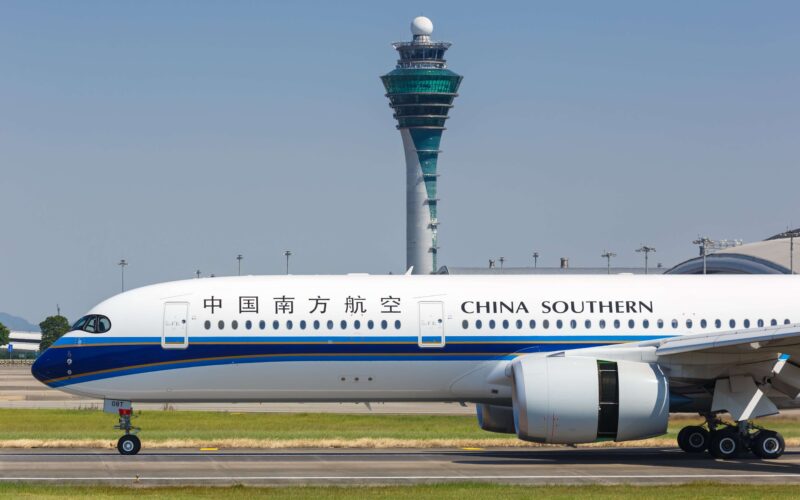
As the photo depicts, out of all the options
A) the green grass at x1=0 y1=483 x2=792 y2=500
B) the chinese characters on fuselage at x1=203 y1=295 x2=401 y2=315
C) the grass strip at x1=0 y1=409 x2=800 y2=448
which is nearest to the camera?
the green grass at x1=0 y1=483 x2=792 y2=500

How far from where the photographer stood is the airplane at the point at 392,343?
3350cm

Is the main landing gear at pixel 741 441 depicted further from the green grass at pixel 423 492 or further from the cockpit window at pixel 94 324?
the cockpit window at pixel 94 324

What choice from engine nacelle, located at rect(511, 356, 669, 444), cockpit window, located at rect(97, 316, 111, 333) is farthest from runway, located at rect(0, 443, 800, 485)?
cockpit window, located at rect(97, 316, 111, 333)

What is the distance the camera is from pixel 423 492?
86.9 ft

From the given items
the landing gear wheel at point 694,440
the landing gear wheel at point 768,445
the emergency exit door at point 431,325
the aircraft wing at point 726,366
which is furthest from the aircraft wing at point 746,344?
the emergency exit door at point 431,325

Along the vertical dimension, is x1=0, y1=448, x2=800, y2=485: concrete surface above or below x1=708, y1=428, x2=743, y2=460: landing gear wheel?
below

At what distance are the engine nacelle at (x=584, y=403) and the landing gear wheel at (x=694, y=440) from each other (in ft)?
12.1

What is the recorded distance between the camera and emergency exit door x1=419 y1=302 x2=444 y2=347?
111 ft

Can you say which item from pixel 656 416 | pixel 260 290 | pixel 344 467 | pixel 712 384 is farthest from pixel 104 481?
pixel 712 384

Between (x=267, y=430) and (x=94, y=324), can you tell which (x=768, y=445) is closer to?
(x=94, y=324)

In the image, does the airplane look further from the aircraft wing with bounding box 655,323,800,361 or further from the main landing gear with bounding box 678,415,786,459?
the aircraft wing with bounding box 655,323,800,361

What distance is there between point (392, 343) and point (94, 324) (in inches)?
311

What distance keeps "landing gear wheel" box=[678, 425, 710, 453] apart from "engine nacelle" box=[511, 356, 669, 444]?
368cm

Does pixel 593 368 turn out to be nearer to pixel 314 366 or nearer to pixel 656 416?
pixel 656 416
